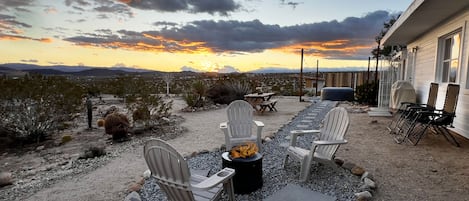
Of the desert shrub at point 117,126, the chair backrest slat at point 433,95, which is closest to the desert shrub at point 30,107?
the desert shrub at point 117,126

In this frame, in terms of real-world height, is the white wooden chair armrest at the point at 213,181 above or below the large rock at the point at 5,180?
above

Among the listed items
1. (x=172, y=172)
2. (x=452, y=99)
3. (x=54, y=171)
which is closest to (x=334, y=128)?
(x=172, y=172)

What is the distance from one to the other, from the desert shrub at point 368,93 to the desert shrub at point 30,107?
9917 mm

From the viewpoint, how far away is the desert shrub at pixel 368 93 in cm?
1001

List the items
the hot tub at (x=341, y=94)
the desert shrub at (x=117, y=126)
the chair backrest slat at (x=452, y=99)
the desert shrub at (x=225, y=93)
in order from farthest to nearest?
the hot tub at (x=341, y=94) < the desert shrub at (x=225, y=93) < the desert shrub at (x=117, y=126) < the chair backrest slat at (x=452, y=99)

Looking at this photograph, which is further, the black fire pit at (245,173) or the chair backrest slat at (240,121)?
the chair backrest slat at (240,121)

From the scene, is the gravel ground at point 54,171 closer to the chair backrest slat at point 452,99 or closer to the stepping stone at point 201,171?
the stepping stone at point 201,171

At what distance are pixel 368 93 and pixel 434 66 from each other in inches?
144

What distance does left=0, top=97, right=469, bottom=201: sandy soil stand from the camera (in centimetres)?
282

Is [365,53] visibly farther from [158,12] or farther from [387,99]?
[158,12]

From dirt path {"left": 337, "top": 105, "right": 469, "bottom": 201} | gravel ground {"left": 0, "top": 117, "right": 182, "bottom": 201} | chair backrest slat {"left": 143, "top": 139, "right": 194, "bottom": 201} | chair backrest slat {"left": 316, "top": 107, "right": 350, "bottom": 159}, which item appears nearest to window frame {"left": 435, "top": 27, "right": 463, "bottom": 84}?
dirt path {"left": 337, "top": 105, "right": 469, "bottom": 201}

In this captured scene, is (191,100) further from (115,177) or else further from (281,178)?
(281,178)

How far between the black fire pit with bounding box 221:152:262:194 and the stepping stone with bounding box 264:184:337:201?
9.4 inches

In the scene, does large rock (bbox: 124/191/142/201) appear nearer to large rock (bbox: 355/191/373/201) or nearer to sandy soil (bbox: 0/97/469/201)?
sandy soil (bbox: 0/97/469/201)
